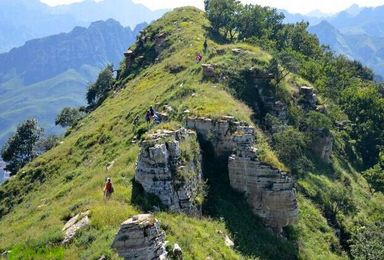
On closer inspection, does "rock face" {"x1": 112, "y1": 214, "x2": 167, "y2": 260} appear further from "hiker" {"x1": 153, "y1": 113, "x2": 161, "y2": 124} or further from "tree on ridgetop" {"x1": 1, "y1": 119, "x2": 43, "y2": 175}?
"tree on ridgetop" {"x1": 1, "y1": 119, "x2": 43, "y2": 175}

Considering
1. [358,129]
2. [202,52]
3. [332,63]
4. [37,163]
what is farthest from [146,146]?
[332,63]

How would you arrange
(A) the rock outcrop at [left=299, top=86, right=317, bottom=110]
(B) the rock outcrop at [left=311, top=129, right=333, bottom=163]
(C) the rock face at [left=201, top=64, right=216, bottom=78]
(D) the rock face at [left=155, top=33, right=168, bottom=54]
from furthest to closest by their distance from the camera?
1. (D) the rock face at [left=155, top=33, right=168, bottom=54]
2. (A) the rock outcrop at [left=299, top=86, right=317, bottom=110]
3. (B) the rock outcrop at [left=311, top=129, right=333, bottom=163]
4. (C) the rock face at [left=201, top=64, right=216, bottom=78]

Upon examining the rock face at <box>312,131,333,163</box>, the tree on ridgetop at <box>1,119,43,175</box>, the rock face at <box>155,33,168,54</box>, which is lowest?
the tree on ridgetop at <box>1,119,43,175</box>

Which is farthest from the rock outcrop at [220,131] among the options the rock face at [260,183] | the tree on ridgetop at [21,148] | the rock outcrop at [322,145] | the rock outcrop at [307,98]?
the tree on ridgetop at [21,148]

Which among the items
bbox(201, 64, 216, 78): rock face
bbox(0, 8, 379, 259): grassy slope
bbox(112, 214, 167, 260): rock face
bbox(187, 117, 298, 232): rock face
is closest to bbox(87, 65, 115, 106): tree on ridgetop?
bbox(0, 8, 379, 259): grassy slope

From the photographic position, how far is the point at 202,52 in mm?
86750

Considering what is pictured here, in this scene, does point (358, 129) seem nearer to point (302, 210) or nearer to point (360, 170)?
point (360, 170)

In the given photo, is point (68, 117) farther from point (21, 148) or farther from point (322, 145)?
point (322, 145)

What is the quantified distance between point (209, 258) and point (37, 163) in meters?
44.9

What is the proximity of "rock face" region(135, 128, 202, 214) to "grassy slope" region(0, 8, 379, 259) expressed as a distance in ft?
4.33

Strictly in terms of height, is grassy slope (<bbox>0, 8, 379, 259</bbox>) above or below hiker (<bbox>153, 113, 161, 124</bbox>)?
below

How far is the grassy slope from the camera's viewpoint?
31.4 metres

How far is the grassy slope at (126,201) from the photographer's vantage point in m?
31.4

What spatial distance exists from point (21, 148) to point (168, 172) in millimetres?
72628
